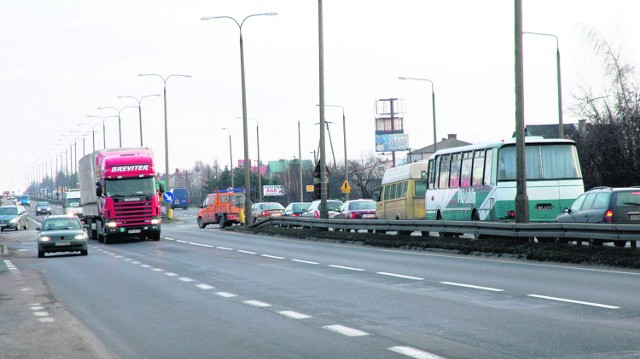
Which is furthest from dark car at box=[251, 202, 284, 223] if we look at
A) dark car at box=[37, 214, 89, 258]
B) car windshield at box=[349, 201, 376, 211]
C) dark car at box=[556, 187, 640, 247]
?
dark car at box=[556, 187, 640, 247]

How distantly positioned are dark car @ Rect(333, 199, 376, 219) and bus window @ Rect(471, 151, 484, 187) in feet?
56.2

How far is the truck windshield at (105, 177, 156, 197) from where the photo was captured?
4228 cm

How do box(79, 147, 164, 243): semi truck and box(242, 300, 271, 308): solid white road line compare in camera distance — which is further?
box(79, 147, 164, 243): semi truck

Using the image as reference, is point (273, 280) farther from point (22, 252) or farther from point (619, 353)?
point (22, 252)

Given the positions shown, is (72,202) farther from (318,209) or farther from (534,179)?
(534,179)

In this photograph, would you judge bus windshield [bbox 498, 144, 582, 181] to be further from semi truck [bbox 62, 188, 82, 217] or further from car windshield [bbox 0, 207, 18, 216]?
semi truck [bbox 62, 188, 82, 217]

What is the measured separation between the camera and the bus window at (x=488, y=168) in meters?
30.5

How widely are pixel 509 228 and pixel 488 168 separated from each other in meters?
5.20

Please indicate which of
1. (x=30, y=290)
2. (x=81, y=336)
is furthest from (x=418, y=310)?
(x=30, y=290)

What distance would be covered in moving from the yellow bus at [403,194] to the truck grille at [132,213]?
9.92 metres

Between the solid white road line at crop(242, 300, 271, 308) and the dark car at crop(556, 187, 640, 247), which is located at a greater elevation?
the dark car at crop(556, 187, 640, 247)

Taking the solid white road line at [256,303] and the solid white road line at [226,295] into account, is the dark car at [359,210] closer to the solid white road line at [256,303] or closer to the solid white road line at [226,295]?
the solid white road line at [226,295]

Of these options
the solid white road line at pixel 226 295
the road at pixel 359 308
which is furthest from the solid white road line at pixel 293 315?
the solid white road line at pixel 226 295

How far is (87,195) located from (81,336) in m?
37.7
